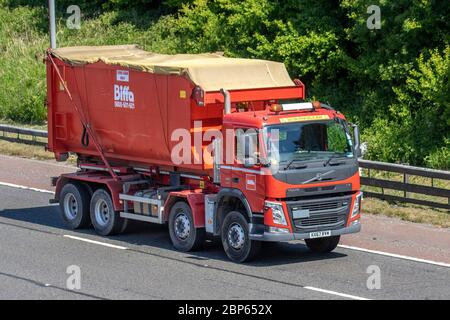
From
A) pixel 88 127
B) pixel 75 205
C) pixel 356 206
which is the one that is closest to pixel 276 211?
pixel 356 206

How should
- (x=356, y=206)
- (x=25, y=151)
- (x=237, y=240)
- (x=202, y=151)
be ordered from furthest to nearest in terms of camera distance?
1. (x=25, y=151)
2. (x=202, y=151)
3. (x=356, y=206)
4. (x=237, y=240)

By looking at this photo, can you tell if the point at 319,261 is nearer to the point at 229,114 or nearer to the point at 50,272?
the point at 229,114

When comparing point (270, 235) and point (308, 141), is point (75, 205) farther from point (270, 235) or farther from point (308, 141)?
point (308, 141)

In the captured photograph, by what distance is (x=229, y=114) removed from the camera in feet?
56.9

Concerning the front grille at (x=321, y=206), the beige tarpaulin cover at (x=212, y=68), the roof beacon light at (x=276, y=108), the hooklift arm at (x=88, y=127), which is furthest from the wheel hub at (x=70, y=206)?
the front grille at (x=321, y=206)

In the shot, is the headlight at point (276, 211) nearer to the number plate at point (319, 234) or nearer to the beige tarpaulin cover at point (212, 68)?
the number plate at point (319, 234)

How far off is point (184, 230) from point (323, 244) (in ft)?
8.03

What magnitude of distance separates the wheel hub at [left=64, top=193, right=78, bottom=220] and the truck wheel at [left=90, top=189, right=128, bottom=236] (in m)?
0.67

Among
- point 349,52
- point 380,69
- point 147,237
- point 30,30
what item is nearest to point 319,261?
point 147,237

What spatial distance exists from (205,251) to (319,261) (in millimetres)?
2129

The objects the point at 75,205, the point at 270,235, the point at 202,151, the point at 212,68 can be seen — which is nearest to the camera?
the point at 270,235

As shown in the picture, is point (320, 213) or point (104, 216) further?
point (104, 216)

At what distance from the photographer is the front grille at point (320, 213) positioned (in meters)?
16.8

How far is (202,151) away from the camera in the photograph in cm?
1783
